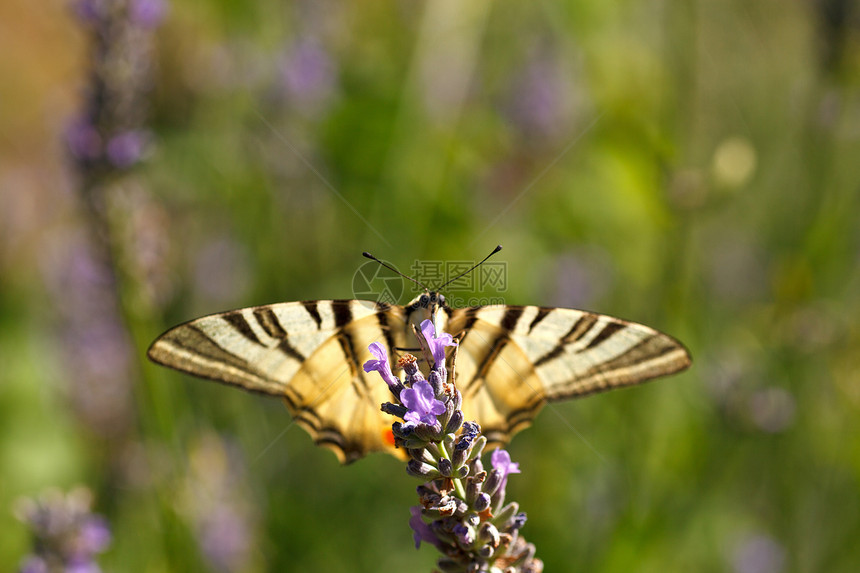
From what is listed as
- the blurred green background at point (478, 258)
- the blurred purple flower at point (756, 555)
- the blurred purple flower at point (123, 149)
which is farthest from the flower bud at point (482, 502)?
the blurred purple flower at point (756, 555)

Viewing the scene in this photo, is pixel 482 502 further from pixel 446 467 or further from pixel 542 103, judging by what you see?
pixel 542 103

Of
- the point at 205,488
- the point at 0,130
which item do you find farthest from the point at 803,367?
the point at 0,130

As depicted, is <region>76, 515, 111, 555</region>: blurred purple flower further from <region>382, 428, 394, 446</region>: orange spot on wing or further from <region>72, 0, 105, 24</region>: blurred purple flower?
<region>72, 0, 105, 24</region>: blurred purple flower

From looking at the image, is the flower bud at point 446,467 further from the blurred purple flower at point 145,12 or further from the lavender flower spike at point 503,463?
the blurred purple flower at point 145,12

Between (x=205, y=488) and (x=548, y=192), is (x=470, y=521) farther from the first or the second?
(x=548, y=192)

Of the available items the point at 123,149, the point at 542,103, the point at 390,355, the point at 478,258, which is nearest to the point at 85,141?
the point at 123,149

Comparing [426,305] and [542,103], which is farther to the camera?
[542,103]
